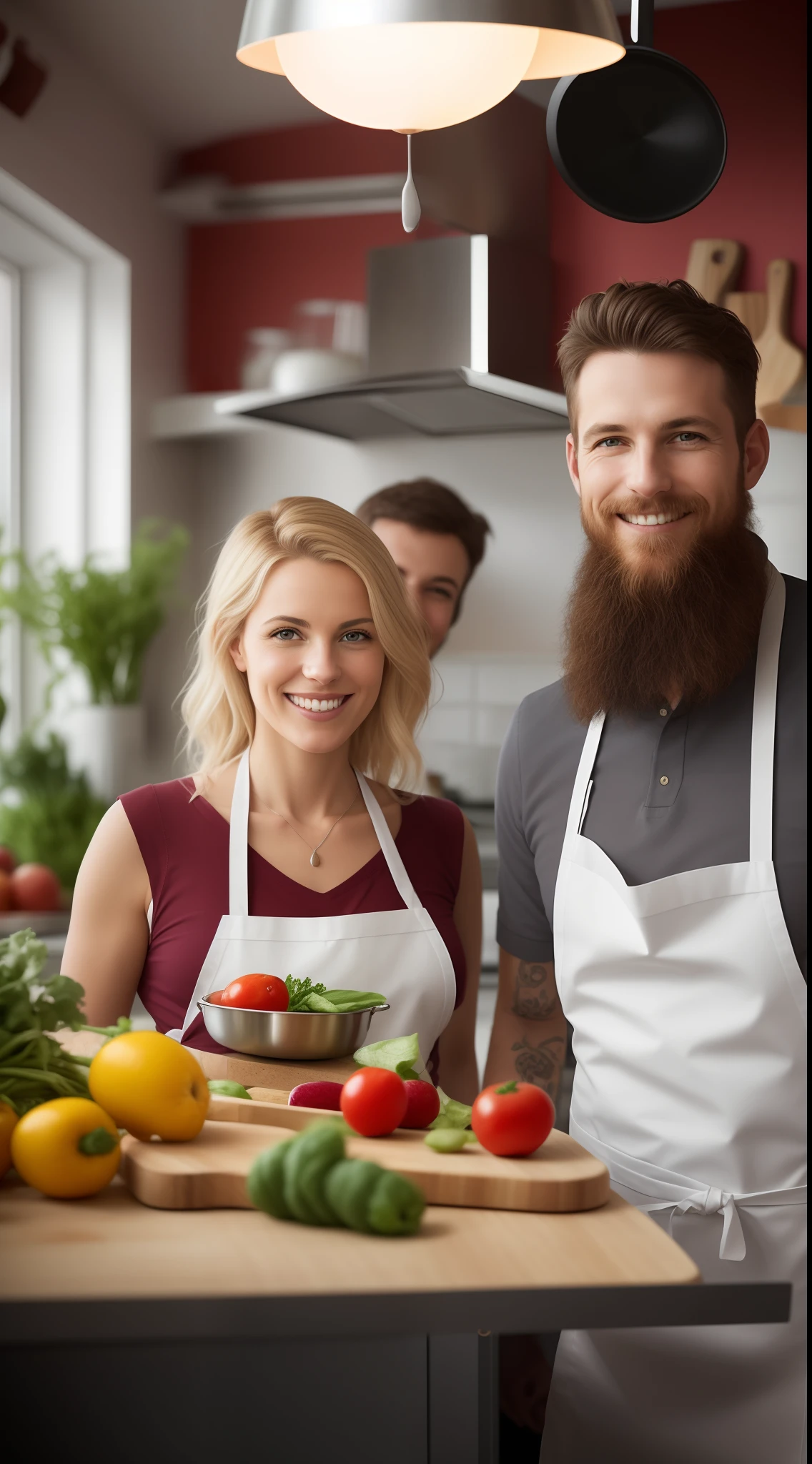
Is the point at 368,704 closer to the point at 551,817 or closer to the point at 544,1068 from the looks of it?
the point at 551,817

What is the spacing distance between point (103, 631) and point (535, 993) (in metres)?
1.48

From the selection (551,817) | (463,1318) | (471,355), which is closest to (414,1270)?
(463,1318)

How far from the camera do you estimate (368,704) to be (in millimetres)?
1292

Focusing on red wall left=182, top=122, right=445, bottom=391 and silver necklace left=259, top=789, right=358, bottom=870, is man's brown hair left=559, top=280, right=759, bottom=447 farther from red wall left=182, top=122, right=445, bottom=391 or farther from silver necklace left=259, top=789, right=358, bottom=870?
red wall left=182, top=122, right=445, bottom=391

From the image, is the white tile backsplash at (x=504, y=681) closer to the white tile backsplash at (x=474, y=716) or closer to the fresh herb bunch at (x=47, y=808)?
the white tile backsplash at (x=474, y=716)

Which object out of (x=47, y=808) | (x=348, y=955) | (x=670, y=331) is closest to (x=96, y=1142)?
(x=348, y=955)

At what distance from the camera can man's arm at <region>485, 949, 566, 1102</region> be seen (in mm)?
1373

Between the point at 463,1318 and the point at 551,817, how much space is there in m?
0.66

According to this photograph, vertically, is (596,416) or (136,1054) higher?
(596,416)

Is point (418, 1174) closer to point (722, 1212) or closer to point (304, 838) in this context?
point (722, 1212)

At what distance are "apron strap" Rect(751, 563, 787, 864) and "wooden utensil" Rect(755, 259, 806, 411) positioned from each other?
0.68 m

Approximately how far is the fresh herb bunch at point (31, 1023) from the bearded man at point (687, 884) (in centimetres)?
53

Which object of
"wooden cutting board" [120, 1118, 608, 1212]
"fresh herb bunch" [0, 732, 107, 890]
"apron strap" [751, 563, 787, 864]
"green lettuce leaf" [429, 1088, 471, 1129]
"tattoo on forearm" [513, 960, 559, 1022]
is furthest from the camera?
"fresh herb bunch" [0, 732, 107, 890]

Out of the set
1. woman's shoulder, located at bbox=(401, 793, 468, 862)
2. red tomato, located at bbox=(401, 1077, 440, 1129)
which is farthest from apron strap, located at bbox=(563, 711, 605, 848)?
red tomato, located at bbox=(401, 1077, 440, 1129)
